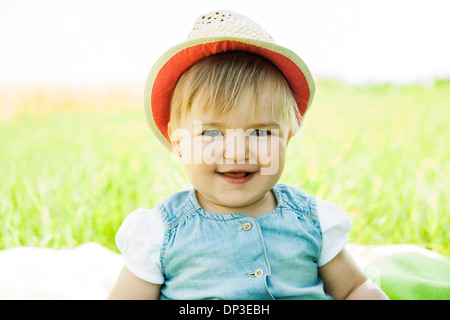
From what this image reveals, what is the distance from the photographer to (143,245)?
130cm

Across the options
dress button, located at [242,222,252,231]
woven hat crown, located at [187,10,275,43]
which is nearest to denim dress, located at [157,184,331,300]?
dress button, located at [242,222,252,231]

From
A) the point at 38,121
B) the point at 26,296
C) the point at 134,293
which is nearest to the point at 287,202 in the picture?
the point at 134,293

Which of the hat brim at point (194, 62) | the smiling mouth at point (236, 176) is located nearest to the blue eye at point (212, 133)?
the smiling mouth at point (236, 176)

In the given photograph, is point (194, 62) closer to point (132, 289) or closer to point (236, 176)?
point (236, 176)

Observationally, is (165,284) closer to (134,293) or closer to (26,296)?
(134,293)

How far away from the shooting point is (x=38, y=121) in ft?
12.6

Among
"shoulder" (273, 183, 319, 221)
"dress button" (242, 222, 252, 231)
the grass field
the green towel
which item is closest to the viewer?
"dress button" (242, 222, 252, 231)

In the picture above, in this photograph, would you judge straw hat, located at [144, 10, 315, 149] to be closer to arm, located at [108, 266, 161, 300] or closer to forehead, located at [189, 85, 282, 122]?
forehead, located at [189, 85, 282, 122]

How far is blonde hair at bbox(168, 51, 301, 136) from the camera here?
1180 millimetres

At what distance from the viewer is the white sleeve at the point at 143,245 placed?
1281mm

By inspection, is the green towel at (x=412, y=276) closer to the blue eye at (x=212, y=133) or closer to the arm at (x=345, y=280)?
the arm at (x=345, y=280)

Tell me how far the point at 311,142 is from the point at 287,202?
145 cm

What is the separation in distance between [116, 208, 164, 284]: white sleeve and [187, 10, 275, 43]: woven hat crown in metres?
0.56

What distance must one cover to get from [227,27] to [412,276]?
1184 mm
